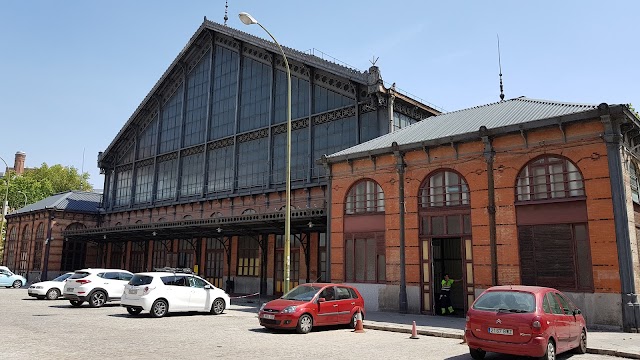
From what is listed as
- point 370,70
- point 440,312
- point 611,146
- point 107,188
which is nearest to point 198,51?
point 107,188

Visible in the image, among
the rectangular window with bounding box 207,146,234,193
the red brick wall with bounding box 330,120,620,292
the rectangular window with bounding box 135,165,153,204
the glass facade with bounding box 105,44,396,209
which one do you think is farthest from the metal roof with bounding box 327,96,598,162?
the rectangular window with bounding box 135,165,153,204

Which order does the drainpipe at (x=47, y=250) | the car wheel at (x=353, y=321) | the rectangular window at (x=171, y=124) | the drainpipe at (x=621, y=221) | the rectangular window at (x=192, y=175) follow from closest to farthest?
the drainpipe at (x=621, y=221) < the car wheel at (x=353, y=321) < the rectangular window at (x=192, y=175) < the rectangular window at (x=171, y=124) < the drainpipe at (x=47, y=250)

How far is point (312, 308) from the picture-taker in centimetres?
1436

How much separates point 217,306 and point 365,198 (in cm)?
819

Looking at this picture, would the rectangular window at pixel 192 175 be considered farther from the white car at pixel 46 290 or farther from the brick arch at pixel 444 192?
the brick arch at pixel 444 192

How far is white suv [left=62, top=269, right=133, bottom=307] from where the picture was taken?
2067 cm

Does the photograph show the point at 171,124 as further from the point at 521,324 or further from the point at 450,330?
the point at 521,324

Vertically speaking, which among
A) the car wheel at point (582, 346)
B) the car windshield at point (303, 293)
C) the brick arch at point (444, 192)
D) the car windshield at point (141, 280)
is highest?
the brick arch at point (444, 192)

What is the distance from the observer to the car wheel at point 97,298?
20.9 metres

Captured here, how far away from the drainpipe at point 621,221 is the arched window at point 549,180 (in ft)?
3.59

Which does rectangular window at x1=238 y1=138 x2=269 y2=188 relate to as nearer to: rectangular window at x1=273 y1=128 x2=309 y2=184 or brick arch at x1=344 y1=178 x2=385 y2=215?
rectangular window at x1=273 y1=128 x2=309 y2=184

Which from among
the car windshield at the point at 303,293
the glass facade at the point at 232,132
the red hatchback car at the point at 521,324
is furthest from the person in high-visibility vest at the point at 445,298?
the glass facade at the point at 232,132

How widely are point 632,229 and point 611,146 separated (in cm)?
287

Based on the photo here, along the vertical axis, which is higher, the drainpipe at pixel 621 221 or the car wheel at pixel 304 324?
the drainpipe at pixel 621 221
